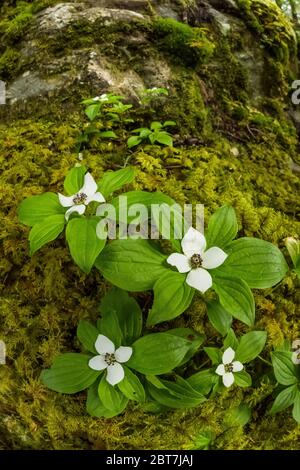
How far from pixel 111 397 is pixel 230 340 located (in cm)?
43

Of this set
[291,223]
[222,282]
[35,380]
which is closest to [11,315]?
[35,380]

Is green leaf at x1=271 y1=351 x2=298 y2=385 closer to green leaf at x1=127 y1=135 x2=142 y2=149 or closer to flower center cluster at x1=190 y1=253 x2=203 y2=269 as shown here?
flower center cluster at x1=190 y1=253 x2=203 y2=269

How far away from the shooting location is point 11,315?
1520 mm

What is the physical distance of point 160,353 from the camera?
132 centimetres

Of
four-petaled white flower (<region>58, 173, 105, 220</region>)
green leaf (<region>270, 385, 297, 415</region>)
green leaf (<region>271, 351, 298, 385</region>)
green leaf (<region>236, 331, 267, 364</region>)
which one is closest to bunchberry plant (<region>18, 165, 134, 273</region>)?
four-petaled white flower (<region>58, 173, 105, 220</region>)

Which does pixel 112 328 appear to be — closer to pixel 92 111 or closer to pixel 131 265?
pixel 131 265

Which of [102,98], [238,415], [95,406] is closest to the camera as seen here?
[95,406]

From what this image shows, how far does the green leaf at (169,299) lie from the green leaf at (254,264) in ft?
0.45

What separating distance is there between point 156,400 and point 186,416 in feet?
0.63

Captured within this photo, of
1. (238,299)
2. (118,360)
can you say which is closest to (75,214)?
(118,360)

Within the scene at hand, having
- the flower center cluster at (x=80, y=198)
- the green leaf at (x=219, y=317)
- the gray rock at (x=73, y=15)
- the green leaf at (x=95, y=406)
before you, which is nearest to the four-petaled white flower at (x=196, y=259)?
the green leaf at (x=219, y=317)

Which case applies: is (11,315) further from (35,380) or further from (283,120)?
(283,120)
